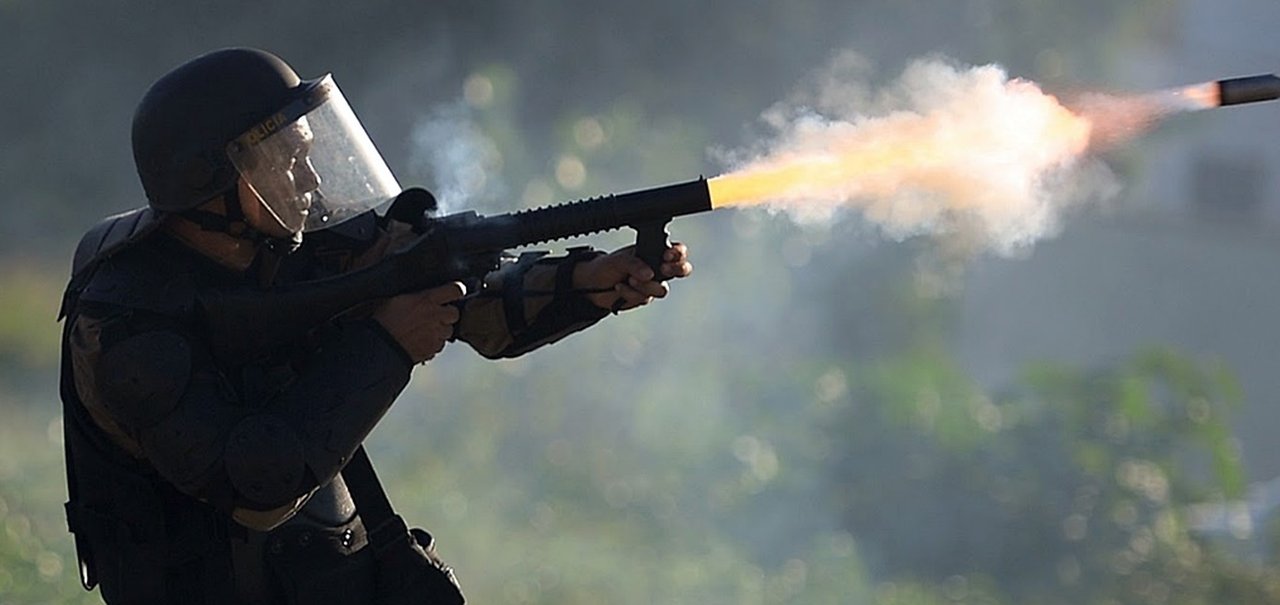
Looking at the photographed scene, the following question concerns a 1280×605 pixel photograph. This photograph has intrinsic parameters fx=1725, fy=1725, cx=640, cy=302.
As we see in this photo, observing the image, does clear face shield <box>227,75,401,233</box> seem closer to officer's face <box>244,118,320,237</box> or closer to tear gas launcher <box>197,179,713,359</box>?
officer's face <box>244,118,320,237</box>

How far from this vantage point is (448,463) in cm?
688

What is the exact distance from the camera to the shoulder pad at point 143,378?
2.75m

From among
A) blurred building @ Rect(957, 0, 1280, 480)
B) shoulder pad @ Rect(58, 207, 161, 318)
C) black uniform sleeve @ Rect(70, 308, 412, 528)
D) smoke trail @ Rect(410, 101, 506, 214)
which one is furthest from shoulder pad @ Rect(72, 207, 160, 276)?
blurred building @ Rect(957, 0, 1280, 480)

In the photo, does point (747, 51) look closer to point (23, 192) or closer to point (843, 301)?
point (843, 301)

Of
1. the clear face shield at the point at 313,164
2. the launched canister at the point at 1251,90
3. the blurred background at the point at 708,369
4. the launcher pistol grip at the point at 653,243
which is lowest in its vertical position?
the launcher pistol grip at the point at 653,243

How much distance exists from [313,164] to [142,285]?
44 centimetres

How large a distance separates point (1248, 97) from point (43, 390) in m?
5.09

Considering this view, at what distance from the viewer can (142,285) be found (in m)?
2.87

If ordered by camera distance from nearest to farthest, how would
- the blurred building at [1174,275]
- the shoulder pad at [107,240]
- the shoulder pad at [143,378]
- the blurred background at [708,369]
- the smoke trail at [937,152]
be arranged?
the shoulder pad at [143,378] → the shoulder pad at [107,240] → the smoke trail at [937,152] → the blurred background at [708,369] → the blurred building at [1174,275]

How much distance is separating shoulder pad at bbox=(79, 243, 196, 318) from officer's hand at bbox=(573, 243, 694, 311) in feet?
2.44

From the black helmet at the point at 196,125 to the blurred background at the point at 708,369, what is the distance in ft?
11.7

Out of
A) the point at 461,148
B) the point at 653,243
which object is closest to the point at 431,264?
the point at 653,243

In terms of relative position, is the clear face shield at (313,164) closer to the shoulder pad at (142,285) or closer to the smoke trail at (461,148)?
the shoulder pad at (142,285)

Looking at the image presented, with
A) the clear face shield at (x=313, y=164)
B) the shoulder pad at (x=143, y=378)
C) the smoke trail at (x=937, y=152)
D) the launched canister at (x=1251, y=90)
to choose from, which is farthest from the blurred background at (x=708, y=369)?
the shoulder pad at (x=143, y=378)
